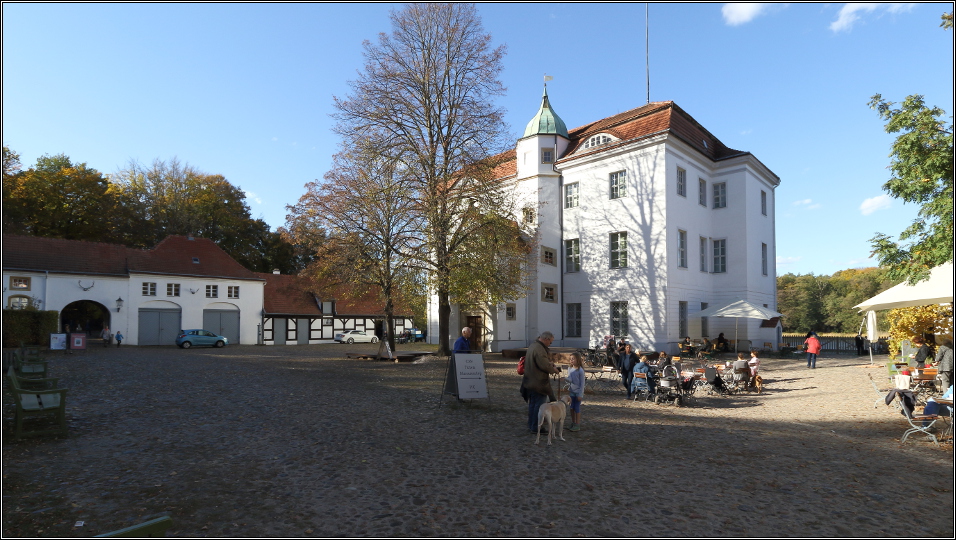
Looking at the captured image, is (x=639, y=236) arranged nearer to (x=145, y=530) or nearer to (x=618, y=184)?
(x=618, y=184)

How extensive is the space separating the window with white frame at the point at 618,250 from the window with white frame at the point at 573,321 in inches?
127

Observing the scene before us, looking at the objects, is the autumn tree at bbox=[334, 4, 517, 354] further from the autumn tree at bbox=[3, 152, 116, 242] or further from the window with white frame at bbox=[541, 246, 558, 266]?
the autumn tree at bbox=[3, 152, 116, 242]

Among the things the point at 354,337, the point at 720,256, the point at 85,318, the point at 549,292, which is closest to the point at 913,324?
the point at 720,256

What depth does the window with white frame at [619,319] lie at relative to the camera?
27.5m

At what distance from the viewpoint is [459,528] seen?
4.97 meters

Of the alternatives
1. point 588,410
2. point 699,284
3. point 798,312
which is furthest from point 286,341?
point 798,312

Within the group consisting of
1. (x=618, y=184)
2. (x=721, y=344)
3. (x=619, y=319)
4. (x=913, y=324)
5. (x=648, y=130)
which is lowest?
(x=721, y=344)

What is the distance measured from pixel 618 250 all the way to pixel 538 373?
20043 mm

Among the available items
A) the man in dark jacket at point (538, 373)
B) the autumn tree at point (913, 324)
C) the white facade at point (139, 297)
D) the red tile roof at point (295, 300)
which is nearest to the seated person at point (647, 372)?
the man in dark jacket at point (538, 373)

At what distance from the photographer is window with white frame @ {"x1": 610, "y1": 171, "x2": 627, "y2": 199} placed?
2767cm

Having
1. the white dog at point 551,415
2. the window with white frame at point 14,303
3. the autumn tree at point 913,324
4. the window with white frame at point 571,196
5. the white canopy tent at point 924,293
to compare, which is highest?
the window with white frame at point 571,196

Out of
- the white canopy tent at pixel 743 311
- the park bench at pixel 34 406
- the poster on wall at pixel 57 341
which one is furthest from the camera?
the poster on wall at pixel 57 341

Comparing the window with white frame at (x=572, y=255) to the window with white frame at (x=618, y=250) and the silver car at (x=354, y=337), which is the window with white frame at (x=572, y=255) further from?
the silver car at (x=354, y=337)

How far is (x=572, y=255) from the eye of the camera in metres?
30.0
